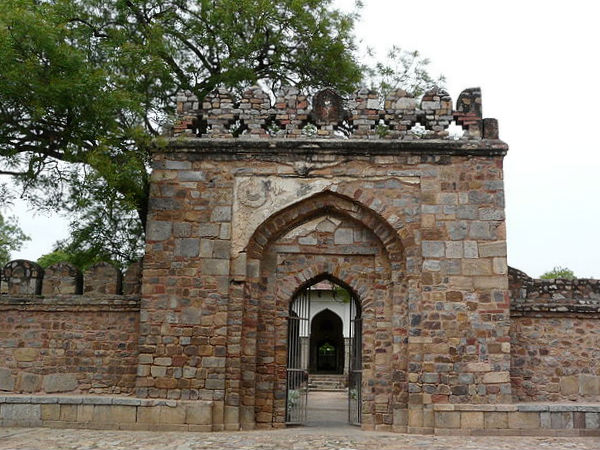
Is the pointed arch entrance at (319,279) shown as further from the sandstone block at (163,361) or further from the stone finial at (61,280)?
the stone finial at (61,280)

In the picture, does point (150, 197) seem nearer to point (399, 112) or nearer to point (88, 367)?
point (88, 367)

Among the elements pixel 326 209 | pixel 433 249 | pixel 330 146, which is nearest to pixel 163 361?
pixel 326 209

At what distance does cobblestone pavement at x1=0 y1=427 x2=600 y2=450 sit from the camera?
23.1 feet

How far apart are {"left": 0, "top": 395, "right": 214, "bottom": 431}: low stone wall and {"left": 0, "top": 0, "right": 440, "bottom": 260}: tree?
2621mm

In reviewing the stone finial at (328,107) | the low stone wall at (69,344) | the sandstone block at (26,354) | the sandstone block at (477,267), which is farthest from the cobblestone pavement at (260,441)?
the stone finial at (328,107)

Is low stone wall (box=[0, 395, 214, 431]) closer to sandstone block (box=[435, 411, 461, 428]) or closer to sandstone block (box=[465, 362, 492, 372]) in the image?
sandstone block (box=[435, 411, 461, 428])

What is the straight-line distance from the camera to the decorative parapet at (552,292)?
895 cm

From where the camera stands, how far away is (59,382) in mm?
8633

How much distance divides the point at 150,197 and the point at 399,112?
12.1 feet

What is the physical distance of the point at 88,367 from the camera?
342 inches

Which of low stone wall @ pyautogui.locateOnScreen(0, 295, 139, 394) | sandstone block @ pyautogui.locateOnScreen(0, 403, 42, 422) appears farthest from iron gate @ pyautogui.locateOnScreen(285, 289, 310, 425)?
sandstone block @ pyautogui.locateOnScreen(0, 403, 42, 422)

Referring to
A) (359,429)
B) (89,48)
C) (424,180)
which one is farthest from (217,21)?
(359,429)

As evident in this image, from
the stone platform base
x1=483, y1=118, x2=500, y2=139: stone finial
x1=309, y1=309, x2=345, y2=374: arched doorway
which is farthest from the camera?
x1=309, y1=309, x2=345, y2=374: arched doorway

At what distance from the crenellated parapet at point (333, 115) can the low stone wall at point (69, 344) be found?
2.75m
